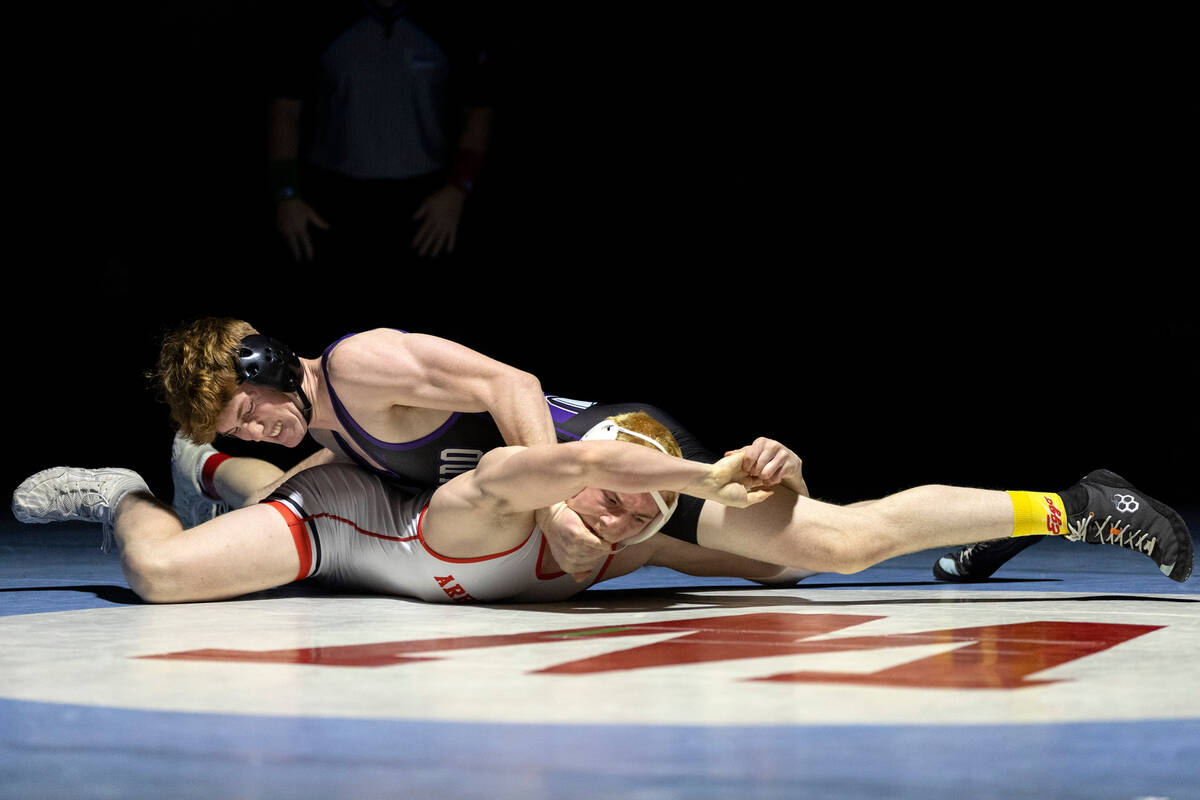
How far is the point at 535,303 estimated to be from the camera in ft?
18.8

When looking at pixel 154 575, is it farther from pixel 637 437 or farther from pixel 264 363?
pixel 637 437

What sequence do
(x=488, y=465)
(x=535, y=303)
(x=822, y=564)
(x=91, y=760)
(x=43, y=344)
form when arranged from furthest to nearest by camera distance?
(x=43, y=344), (x=535, y=303), (x=822, y=564), (x=488, y=465), (x=91, y=760)

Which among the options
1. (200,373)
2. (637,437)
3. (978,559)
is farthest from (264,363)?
(978,559)

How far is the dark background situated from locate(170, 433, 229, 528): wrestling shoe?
7.50 ft

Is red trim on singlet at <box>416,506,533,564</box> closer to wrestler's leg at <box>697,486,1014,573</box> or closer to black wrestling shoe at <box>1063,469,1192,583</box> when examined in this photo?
wrestler's leg at <box>697,486,1014,573</box>

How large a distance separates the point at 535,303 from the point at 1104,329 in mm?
2473

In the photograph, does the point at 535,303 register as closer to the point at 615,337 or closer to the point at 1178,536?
the point at 615,337

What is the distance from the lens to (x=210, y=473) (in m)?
3.44

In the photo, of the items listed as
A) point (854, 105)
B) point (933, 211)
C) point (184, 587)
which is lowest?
point (184, 587)

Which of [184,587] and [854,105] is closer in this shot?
[184,587]

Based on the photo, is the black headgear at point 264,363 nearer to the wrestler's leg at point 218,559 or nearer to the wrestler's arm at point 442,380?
the wrestler's arm at point 442,380

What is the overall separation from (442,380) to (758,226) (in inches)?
146

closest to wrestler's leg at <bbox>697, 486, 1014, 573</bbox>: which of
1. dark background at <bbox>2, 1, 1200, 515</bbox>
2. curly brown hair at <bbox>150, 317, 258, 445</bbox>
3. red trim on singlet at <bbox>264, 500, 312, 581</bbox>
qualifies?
red trim on singlet at <bbox>264, 500, 312, 581</bbox>

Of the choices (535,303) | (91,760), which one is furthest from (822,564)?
(535,303)
